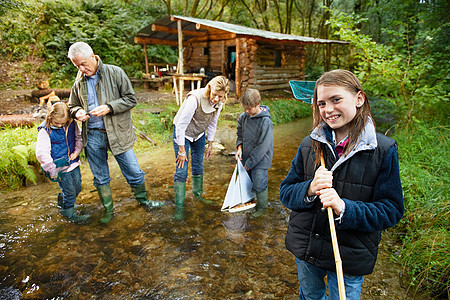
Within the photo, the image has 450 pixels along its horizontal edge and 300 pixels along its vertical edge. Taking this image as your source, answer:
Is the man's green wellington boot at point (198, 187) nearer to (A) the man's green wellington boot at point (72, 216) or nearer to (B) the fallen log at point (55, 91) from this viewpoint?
(A) the man's green wellington boot at point (72, 216)

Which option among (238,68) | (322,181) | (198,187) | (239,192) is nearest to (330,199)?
(322,181)

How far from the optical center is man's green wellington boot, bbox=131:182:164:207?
152 inches

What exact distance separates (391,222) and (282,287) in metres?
1.59

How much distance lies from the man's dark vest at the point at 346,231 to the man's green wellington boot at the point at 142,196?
282 centimetres

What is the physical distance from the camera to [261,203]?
12.6 ft

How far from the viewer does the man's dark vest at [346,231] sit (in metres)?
1.38

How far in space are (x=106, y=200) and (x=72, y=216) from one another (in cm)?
47

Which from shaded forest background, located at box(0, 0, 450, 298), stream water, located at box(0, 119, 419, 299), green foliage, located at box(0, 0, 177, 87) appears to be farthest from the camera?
green foliage, located at box(0, 0, 177, 87)

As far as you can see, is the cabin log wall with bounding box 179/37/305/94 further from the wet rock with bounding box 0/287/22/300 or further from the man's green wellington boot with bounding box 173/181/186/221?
the wet rock with bounding box 0/287/22/300

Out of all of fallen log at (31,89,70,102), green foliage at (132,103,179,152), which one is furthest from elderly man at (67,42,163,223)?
fallen log at (31,89,70,102)

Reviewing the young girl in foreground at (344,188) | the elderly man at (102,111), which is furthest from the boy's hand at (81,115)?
the young girl in foreground at (344,188)

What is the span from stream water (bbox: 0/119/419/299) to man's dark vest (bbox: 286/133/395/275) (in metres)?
1.22

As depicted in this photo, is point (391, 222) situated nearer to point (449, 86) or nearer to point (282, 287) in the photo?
point (282, 287)

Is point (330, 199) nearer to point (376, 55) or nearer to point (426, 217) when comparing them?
point (426, 217)
